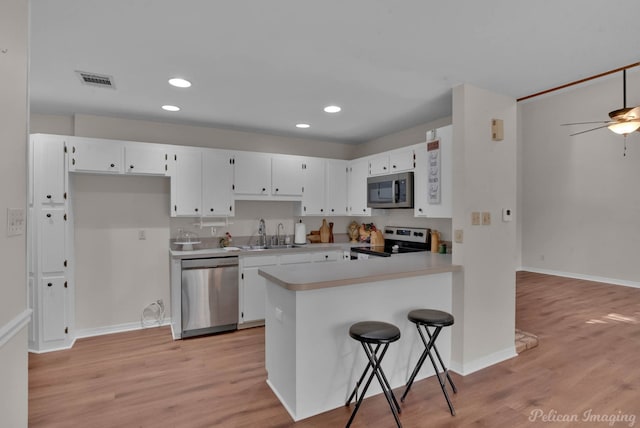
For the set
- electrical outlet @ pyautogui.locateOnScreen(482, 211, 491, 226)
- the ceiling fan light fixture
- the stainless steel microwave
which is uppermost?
the ceiling fan light fixture

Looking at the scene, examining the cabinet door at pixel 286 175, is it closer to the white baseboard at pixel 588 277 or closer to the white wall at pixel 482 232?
the white wall at pixel 482 232

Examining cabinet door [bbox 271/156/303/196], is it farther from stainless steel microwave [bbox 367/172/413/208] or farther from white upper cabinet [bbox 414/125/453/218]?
white upper cabinet [bbox 414/125/453/218]

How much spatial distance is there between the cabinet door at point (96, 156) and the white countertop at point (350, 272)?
88.3 inches

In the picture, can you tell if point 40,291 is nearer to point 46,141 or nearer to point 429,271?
point 46,141

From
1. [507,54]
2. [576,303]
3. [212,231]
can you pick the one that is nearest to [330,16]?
[507,54]

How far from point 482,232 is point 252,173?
9.16ft

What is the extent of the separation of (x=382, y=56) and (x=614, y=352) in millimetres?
3568

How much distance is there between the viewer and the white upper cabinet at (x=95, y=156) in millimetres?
3430

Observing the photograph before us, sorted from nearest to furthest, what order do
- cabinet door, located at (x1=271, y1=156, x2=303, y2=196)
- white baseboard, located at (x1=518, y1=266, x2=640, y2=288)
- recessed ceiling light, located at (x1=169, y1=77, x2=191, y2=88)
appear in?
1. recessed ceiling light, located at (x1=169, y1=77, x2=191, y2=88)
2. cabinet door, located at (x1=271, y1=156, x2=303, y2=196)
3. white baseboard, located at (x1=518, y1=266, x2=640, y2=288)

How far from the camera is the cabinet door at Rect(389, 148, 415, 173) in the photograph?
376 centimetres

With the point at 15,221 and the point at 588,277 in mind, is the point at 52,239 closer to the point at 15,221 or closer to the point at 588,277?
the point at 15,221

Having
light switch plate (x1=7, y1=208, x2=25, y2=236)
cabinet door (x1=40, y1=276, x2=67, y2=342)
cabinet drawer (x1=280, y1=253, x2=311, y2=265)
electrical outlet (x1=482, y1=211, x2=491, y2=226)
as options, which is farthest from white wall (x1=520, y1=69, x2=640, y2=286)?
cabinet door (x1=40, y1=276, x2=67, y2=342)

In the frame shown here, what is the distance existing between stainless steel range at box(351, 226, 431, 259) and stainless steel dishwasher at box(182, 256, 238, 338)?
1.60 meters

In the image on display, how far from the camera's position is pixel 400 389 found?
2580 mm
